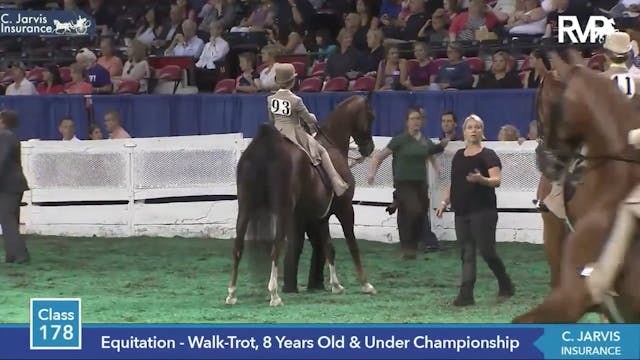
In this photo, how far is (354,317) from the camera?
11.4 m

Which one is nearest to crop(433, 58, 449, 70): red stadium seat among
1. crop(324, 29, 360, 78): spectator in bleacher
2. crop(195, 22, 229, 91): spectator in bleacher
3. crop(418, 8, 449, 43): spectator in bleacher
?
crop(418, 8, 449, 43): spectator in bleacher

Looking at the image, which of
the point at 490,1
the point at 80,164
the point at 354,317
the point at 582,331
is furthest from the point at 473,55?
the point at 582,331

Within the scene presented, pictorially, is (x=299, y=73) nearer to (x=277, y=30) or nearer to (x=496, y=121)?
(x=277, y=30)

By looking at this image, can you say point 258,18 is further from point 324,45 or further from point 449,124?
point 449,124

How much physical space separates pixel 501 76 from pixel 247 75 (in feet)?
13.5

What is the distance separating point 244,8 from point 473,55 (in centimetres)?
563

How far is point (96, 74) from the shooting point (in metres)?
21.2

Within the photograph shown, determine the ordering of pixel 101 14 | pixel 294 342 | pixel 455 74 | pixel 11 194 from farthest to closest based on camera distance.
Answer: pixel 101 14 → pixel 455 74 → pixel 11 194 → pixel 294 342

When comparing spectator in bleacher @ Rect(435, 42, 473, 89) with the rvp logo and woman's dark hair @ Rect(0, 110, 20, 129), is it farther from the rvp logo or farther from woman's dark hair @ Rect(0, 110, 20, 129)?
woman's dark hair @ Rect(0, 110, 20, 129)

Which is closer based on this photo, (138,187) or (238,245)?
(238,245)

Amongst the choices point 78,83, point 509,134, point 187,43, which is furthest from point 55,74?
point 509,134

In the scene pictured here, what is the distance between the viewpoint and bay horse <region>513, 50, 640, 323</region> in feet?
24.4

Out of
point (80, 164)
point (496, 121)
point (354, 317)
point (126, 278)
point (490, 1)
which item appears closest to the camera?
point (354, 317)

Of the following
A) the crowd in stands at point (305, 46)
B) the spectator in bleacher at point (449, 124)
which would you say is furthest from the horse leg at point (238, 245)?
the crowd in stands at point (305, 46)
